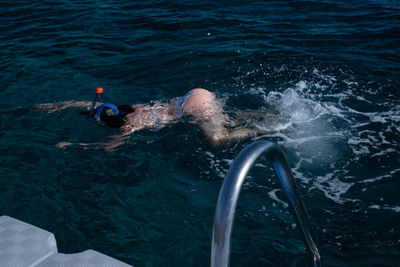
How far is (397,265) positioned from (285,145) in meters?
2.04

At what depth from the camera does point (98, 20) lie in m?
9.73

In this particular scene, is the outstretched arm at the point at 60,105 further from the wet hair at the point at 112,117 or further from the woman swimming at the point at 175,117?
the wet hair at the point at 112,117

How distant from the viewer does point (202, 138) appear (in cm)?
490

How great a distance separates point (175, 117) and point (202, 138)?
67cm

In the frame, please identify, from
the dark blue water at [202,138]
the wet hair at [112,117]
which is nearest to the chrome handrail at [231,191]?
the dark blue water at [202,138]

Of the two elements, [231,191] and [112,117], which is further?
[112,117]

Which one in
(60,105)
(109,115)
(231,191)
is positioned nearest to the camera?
(231,191)

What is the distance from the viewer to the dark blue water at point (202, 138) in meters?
3.42

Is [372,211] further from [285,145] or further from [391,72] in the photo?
[391,72]

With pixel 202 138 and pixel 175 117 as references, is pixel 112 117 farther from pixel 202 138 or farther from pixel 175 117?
pixel 202 138

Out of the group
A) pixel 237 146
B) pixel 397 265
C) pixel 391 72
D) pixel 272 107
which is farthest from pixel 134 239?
pixel 391 72

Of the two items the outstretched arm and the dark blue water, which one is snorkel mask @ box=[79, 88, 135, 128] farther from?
the outstretched arm

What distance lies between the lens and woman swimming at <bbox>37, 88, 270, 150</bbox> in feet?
15.5

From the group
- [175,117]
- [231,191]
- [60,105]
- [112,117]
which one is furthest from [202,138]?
[231,191]
